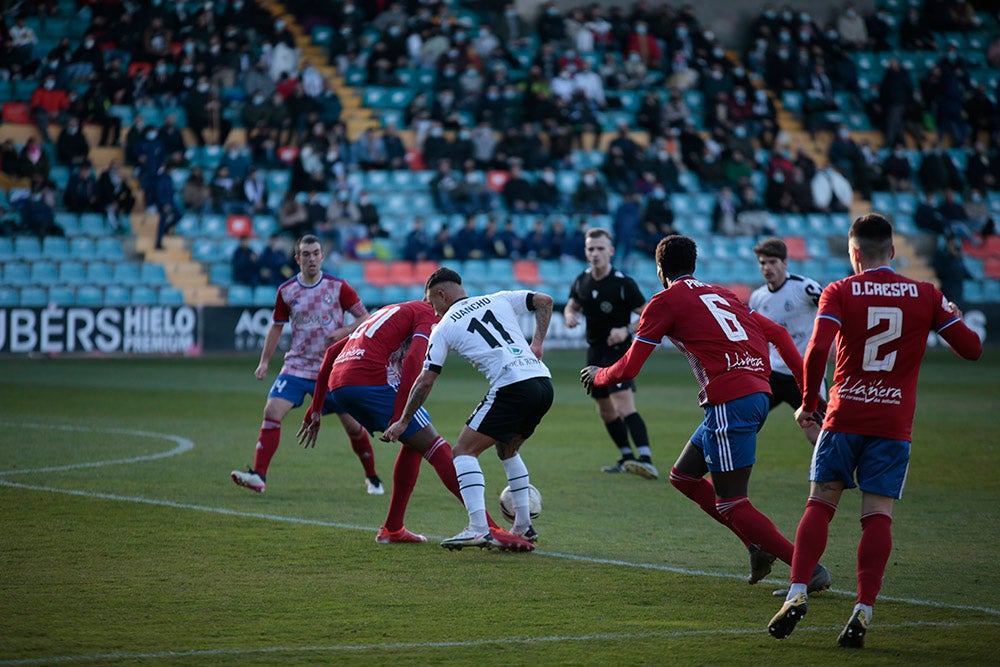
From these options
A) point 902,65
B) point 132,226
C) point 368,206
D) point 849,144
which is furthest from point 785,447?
point 902,65

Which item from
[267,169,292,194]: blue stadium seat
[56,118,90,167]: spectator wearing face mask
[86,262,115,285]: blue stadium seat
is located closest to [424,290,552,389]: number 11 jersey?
[86,262,115,285]: blue stadium seat

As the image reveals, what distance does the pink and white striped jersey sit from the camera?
1150 centimetres

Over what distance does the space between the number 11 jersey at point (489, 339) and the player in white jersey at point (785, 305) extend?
3.33 metres

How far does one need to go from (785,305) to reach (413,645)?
6364 mm

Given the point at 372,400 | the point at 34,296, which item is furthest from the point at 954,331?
the point at 34,296

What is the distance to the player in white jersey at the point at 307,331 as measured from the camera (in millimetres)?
11273

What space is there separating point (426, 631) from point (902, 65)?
1342 inches

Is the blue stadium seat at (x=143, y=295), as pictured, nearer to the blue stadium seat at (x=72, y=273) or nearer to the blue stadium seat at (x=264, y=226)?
the blue stadium seat at (x=72, y=273)

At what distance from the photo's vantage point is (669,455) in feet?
45.5

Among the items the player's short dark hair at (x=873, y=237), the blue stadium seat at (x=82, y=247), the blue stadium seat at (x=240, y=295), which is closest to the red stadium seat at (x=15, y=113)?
the blue stadium seat at (x=82, y=247)

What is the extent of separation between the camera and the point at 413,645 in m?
5.98

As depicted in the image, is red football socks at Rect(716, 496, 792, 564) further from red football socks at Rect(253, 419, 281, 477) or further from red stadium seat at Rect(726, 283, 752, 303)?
red stadium seat at Rect(726, 283, 752, 303)

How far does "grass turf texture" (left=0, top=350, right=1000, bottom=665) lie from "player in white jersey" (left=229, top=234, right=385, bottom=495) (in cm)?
46

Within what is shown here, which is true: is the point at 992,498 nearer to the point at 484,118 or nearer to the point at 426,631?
the point at 426,631
